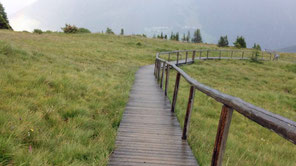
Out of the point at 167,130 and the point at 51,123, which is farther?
the point at 167,130

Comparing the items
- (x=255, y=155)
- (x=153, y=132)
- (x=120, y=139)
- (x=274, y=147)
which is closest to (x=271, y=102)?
(x=274, y=147)

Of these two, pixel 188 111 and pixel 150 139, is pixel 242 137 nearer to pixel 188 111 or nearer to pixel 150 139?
pixel 188 111

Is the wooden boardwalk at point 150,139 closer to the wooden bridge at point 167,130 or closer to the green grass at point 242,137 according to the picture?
the wooden bridge at point 167,130

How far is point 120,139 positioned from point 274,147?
3904 millimetres

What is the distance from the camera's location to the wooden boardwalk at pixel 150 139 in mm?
Result: 3195

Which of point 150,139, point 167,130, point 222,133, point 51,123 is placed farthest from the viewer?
point 167,130

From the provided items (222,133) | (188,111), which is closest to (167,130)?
(188,111)

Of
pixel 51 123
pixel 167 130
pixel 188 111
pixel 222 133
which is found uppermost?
pixel 222 133

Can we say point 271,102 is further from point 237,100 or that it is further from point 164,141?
point 237,100

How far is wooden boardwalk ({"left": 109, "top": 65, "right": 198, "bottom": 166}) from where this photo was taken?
320cm

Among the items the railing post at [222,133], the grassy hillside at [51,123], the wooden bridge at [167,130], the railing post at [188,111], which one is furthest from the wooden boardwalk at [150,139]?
the railing post at [222,133]

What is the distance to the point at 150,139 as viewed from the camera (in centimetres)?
393

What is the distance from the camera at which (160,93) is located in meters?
7.98

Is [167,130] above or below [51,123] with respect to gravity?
below
